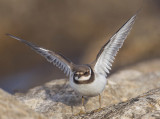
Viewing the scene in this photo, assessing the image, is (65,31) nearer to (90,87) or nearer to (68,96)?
(68,96)

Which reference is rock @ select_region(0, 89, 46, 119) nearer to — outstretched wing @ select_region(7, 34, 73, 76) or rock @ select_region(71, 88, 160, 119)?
rock @ select_region(71, 88, 160, 119)

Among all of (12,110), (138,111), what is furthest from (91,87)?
(12,110)

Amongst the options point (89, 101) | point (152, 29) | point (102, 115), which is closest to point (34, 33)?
point (152, 29)

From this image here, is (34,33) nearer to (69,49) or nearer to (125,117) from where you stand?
(69,49)

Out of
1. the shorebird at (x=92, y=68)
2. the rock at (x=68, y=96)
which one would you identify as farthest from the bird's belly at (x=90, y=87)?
the rock at (x=68, y=96)

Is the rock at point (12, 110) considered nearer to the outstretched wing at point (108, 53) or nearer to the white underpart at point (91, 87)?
the white underpart at point (91, 87)
